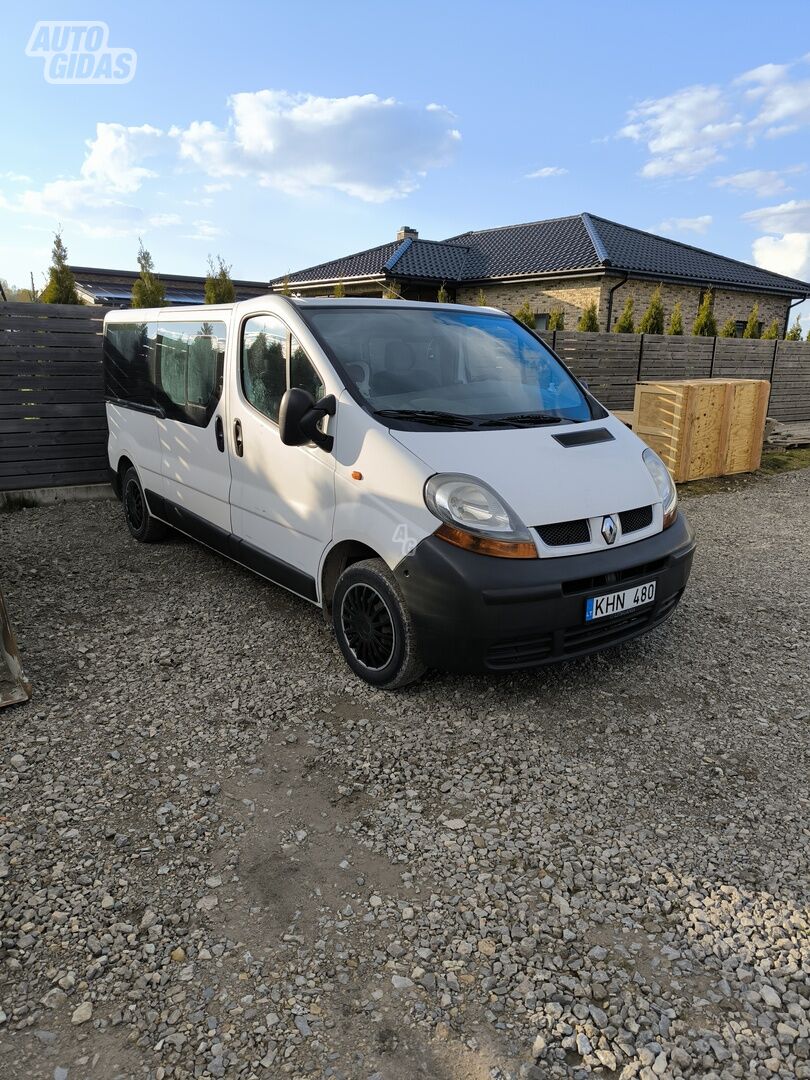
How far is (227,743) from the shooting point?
3316mm

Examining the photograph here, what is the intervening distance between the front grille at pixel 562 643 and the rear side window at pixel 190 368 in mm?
2589

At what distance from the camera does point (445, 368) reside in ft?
13.5

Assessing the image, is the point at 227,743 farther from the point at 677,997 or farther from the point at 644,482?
the point at 644,482

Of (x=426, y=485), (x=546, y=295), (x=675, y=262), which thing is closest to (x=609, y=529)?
(x=426, y=485)

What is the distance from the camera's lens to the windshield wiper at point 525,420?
12.4 feet

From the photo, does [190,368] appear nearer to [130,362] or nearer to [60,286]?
[130,362]

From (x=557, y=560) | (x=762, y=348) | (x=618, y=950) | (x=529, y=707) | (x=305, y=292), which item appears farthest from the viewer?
(x=305, y=292)

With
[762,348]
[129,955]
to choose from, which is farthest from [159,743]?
[762,348]

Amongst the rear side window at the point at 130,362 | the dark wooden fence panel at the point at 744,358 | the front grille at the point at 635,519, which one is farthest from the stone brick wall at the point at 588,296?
the front grille at the point at 635,519

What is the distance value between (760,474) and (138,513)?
338 inches

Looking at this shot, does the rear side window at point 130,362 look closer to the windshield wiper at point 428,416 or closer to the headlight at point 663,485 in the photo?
the windshield wiper at point 428,416

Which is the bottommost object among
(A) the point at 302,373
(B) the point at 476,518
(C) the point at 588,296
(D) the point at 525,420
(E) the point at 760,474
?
(E) the point at 760,474

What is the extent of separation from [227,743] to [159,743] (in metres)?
0.31

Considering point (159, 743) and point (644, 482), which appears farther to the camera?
point (644, 482)
